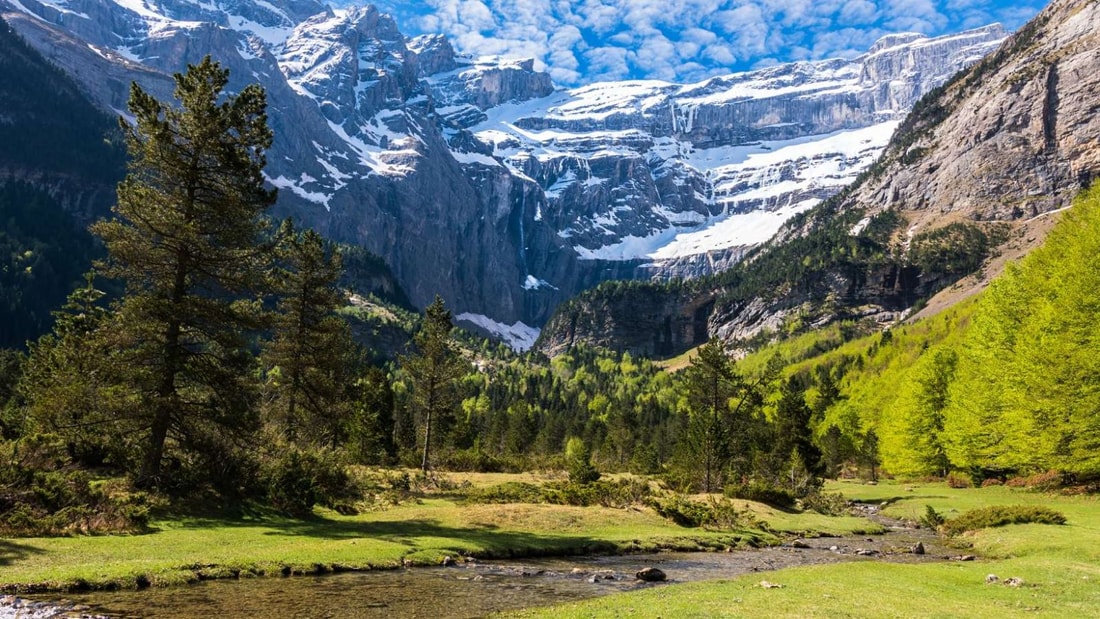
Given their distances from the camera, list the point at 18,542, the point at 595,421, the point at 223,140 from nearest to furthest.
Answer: the point at 18,542, the point at 223,140, the point at 595,421

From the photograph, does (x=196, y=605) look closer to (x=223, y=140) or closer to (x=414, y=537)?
(x=414, y=537)

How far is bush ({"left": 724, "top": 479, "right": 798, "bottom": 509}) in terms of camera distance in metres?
47.1

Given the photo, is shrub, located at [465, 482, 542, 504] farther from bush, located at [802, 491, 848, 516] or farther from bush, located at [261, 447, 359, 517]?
bush, located at [802, 491, 848, 516]

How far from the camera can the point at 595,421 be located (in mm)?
136250

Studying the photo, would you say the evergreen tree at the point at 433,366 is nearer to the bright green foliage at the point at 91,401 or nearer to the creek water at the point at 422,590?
the bright green foliage at the point at 91,401

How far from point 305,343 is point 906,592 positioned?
123 feet

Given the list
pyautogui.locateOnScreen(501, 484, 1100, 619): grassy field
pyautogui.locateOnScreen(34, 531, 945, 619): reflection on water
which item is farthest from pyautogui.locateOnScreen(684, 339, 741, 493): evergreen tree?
pyautogui.locateOnScreen(501, 484, 1100, 619): grassy field

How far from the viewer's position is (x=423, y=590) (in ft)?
59.9

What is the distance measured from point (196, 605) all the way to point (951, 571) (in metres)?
22.6

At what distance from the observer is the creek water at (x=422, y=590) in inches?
595

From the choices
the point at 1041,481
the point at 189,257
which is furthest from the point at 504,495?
the point at 1041,481

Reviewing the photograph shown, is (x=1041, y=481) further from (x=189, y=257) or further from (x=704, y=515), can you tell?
(x=189, y=257)

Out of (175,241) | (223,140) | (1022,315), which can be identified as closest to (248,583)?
(175,241)

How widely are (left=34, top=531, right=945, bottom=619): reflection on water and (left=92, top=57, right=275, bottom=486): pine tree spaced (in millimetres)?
11745
